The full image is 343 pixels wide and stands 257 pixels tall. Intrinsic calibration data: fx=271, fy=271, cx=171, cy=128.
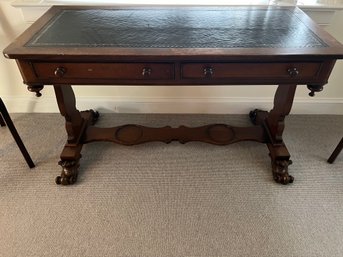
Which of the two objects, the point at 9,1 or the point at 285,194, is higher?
the point at 9,1

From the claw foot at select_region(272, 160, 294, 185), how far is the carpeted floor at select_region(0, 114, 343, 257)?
1.4 inches

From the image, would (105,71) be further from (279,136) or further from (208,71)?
(279,136)

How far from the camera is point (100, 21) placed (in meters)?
1.25

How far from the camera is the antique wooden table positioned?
1011 mm

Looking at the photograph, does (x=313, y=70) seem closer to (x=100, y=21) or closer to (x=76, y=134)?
(x=100, y=21)

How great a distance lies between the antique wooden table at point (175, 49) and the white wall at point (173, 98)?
20.8 inches

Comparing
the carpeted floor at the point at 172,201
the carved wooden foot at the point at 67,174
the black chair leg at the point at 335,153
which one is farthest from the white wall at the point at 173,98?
the carved wooden foot at the point at 67,174

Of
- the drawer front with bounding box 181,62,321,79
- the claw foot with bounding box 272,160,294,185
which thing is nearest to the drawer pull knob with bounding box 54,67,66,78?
the drawer front with bounding box 181,62,321,79

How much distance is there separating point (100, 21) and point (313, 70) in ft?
3.11

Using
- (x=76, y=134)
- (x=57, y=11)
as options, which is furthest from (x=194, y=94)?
(x=57, y=11)

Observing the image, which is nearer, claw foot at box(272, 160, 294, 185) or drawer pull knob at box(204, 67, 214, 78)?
drawer pull knob at box(204, 67, 214, 78)

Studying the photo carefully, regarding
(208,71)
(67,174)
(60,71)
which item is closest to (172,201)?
(67,174)

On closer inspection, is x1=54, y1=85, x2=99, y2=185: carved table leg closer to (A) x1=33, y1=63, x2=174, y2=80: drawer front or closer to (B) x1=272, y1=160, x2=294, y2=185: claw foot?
(A) x1=33, y1=63, x2=174, y2=80: drawer front

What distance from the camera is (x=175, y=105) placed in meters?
1.94
